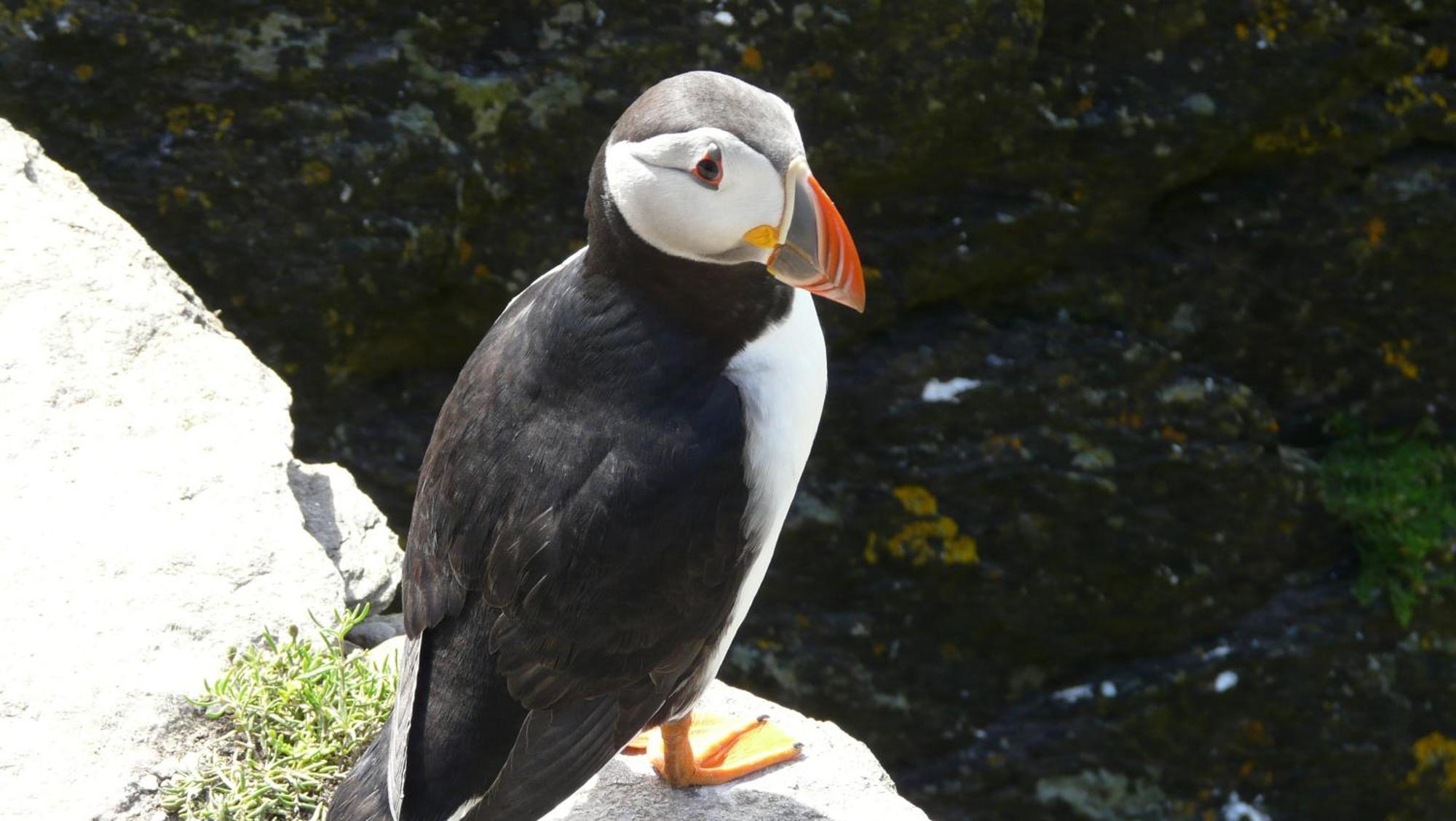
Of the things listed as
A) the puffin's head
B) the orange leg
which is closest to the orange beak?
the puffin's head

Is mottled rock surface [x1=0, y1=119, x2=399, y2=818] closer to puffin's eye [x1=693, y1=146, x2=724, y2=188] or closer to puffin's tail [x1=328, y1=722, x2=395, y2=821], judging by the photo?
puffin's tail [x1=328, y1=722, x2=395, y2=821]

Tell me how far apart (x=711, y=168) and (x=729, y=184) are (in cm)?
4

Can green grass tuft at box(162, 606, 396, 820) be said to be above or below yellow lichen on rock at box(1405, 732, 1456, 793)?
above

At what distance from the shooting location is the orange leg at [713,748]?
312 centimetres

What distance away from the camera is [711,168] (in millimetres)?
2420

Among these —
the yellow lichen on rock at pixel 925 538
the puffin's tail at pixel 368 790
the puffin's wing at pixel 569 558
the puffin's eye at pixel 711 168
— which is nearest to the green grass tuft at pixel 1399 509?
the yellow lichen on rock at pixel 925 538

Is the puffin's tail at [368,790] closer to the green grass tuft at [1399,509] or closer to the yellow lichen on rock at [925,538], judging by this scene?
the yellow lichen on rock at [925,538]

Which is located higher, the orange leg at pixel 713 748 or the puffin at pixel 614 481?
the puffin at pixel 614 481

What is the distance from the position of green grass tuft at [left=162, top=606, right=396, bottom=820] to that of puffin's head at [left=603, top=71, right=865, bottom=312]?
4.04 feet

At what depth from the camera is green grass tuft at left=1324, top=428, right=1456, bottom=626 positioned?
4902mm

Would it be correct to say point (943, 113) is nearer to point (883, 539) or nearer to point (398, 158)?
point (883, 539)

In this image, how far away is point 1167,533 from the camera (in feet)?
16.4

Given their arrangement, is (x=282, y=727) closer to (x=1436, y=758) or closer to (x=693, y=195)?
(x=693, y=195)

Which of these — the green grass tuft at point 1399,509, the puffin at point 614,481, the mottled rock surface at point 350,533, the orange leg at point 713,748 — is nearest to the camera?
the puffin at point 614,481
